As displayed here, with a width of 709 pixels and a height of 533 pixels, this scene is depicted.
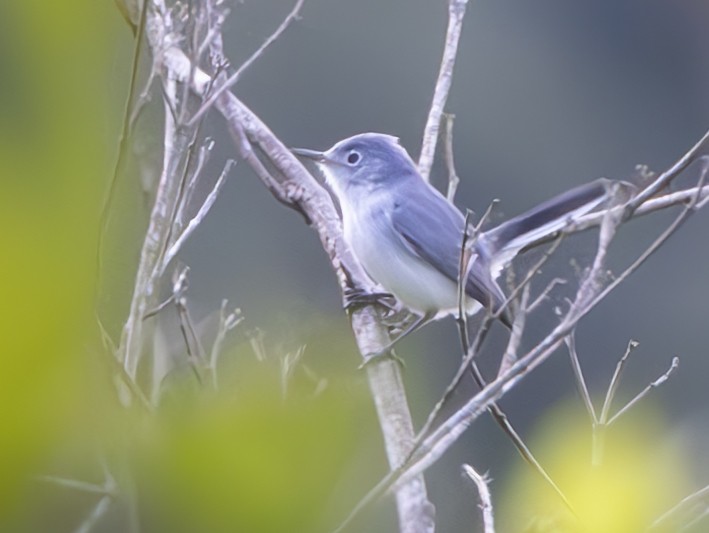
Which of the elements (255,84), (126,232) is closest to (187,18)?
(255,84)

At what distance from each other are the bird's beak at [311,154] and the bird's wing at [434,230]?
0.13m

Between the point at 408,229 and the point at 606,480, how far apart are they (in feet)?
3.11

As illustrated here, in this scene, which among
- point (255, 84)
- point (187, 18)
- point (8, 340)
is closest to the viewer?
point (8, 340)

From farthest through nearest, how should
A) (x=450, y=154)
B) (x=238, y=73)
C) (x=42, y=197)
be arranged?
1. (x=450, y=154)
2. (x=238, y=73)
3. (x=42, y=197)

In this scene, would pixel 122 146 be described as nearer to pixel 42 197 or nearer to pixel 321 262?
pixel 42 197


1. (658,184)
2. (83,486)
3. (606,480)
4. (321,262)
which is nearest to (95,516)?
(83,486)

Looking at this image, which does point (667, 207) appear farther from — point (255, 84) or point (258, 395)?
point (258, 395)

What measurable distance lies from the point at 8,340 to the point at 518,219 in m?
0.93

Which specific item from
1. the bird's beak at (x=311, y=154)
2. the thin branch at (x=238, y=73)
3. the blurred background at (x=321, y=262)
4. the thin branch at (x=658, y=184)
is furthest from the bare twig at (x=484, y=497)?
the bird's beak at (x=311, y=154)

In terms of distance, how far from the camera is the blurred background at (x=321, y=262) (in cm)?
11

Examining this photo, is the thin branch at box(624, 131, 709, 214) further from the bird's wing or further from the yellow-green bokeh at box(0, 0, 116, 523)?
the yellow-green bokeh at box(0, 0, 116, 523)

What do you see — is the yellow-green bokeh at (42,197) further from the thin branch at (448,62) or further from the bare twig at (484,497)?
the thin branch at (448,62)

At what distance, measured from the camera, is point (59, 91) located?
0.11 metres

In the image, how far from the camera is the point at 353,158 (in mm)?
1161
